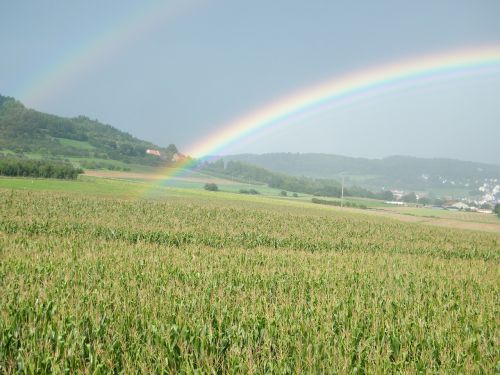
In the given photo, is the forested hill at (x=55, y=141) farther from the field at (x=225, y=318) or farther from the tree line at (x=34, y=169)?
the field at (x=225, y=318)

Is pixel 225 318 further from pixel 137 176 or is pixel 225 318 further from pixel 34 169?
pixel 137 176

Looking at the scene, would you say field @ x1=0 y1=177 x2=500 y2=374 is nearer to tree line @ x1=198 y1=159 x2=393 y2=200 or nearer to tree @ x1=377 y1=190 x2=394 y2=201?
tree line @ x1=198 y1=159 x2=393 y2=200

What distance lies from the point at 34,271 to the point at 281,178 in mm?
160633

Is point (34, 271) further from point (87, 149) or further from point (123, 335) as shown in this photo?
point (87, 149)

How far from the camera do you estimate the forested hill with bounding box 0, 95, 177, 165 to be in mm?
147250

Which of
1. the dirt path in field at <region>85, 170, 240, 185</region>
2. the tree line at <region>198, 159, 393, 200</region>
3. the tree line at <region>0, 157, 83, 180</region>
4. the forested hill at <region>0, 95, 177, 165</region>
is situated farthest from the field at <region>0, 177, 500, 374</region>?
the forested hill at <region>0, 95, 177, 165</region>

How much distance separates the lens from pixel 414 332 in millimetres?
7184

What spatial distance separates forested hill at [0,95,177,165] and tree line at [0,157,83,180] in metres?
47.0

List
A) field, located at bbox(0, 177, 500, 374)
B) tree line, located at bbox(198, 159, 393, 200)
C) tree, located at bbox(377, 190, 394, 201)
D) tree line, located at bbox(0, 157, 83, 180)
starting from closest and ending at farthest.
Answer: field, located at bbox(0, 177, 500, 374) → tree line, located at bbox(0, 157, 83, 180) → tree line, located at bbox(198, 159, 393, 200) → tree, located at bbox(377, 190, 394, 201)

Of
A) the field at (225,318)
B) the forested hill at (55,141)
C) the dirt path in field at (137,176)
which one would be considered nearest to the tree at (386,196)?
the dirt path in field at (137,176)

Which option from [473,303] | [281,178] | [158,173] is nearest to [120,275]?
[473,303]

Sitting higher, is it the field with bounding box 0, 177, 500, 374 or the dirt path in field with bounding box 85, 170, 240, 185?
the field with bounding box 0, 177, 500, 374

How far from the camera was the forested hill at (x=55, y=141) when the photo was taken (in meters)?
147

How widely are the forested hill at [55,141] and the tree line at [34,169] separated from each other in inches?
1850
